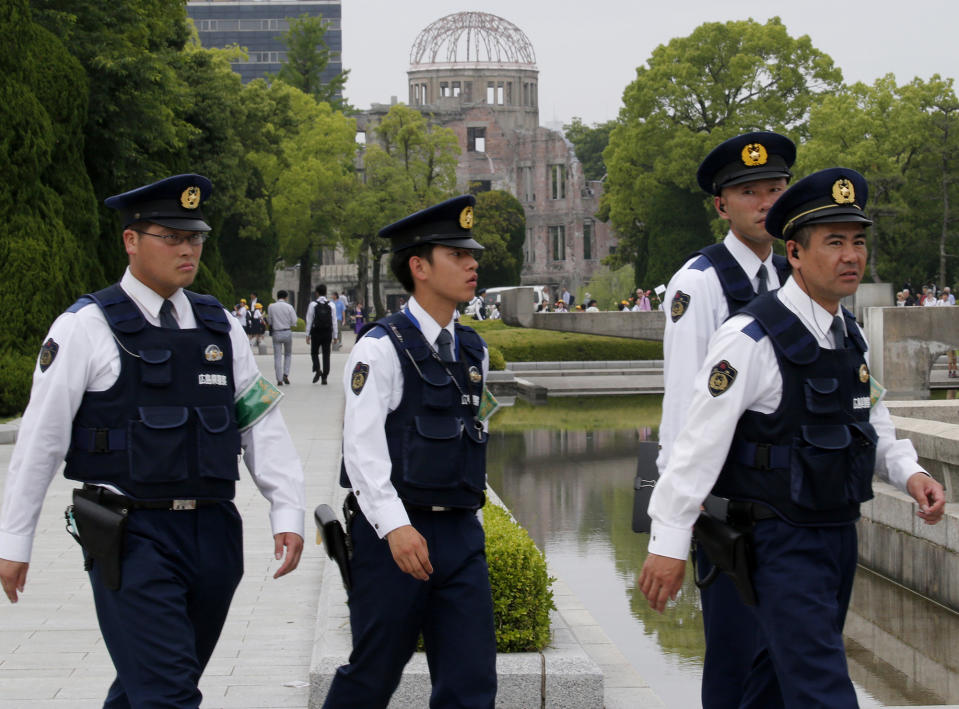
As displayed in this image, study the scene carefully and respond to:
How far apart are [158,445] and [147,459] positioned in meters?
0.05

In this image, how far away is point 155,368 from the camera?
4.07 m

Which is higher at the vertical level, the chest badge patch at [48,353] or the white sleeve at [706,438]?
the chest badge patch at [48,353]

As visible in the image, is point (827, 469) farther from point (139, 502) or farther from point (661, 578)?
point (139, 502)

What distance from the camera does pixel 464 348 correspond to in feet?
14.5

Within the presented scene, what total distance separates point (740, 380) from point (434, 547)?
1.04 meters

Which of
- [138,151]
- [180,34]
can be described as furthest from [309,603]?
[180,34]

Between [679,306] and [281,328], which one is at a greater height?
[679,306]

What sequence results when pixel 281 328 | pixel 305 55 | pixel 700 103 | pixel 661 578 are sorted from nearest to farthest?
1. pixel 661 578
2. pixel 281 328
3. pixel 700 103
4. pixel 305 55

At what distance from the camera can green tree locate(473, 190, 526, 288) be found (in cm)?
7744

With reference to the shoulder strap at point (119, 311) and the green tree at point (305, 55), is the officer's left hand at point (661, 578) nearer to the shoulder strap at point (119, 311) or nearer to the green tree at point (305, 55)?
the shoulder strap at point (119, 311)

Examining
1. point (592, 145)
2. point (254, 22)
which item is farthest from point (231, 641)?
point (254, 22)

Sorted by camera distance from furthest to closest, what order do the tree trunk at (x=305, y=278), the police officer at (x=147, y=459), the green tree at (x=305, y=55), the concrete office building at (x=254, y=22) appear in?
the concrete office building at (x=254, y=22), the green tree at (x=305, y=55), the tree trunk at (x=305, y=278), the police officer at (x=147, y=459)

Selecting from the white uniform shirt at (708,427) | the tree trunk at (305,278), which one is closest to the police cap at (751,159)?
the white uniform shirt at (708,427)

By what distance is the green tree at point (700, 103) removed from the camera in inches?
2179
